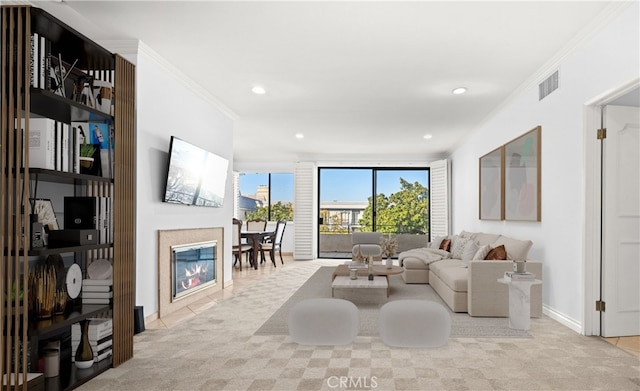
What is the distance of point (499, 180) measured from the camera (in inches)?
252

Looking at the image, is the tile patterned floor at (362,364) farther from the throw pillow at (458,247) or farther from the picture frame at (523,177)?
the throw pillow at (458,247)

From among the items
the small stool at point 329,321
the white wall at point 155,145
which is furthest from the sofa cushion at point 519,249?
the white wall at point 155,145

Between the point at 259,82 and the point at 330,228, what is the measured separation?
7000 mm

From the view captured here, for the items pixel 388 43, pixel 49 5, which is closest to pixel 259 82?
pixel 388 43

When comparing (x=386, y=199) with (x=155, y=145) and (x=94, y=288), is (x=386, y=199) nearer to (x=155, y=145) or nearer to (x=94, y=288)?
(x=155, y=145)

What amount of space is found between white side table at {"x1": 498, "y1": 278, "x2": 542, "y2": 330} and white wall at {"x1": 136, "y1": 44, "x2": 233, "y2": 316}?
3410 mm

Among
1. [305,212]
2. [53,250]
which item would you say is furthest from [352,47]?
[305,212]

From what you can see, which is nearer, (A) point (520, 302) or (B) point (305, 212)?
(A) point (520, 302)

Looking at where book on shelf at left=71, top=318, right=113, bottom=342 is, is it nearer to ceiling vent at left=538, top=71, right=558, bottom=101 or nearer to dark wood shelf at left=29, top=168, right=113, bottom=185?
dark wood shelf at left=29, top=168, right=113, bottom=185

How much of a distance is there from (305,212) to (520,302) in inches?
285

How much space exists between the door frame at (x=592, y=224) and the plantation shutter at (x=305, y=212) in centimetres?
744

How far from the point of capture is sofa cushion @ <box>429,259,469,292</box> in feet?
15.6

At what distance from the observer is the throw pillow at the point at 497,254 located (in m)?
4.76

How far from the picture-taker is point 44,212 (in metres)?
2.74
